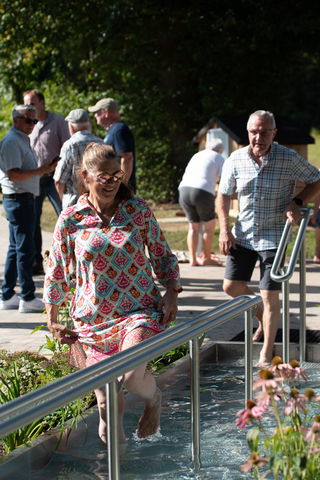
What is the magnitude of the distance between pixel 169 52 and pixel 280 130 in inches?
197

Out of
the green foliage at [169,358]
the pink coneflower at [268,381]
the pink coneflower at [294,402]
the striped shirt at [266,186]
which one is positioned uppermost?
the striped shirt at [266,186]

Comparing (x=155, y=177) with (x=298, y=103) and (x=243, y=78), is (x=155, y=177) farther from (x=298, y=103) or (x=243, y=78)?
(x=298, y=103)

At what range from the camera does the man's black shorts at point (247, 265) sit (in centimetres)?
625

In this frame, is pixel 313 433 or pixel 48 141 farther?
pixel 48 141

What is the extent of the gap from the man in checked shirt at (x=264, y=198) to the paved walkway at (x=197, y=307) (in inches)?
31.8

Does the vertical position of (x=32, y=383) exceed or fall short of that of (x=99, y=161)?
it falls short

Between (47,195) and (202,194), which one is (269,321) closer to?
(47,195)

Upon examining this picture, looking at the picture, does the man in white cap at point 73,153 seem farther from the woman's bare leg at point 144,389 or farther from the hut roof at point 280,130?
the hut roof at point 280,130

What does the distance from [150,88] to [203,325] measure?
16551mm

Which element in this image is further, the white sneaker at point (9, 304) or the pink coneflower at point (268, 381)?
the white sneaker at point (9, 304)

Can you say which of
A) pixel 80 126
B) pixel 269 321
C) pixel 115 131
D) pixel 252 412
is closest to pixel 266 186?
pixel 269 321

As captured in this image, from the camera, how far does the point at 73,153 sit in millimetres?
7988

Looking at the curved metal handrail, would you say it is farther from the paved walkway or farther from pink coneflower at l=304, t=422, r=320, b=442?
pink coneflower at l=304, t=422, r=320, b=442

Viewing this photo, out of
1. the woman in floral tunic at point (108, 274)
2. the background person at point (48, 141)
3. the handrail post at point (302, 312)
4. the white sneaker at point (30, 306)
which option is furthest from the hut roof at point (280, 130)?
the woman in floral tunic at point (108, 274)
